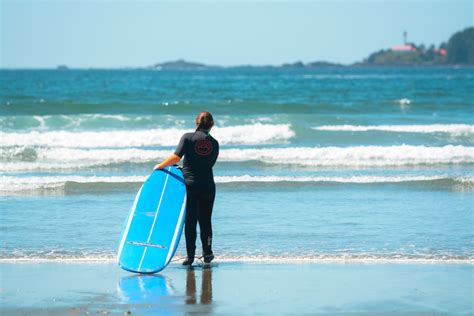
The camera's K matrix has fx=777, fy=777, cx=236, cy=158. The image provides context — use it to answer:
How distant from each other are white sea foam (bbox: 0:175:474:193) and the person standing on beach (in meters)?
5.17

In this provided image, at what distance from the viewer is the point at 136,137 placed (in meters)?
20.8

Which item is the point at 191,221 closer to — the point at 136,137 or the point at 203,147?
the point at 203,147

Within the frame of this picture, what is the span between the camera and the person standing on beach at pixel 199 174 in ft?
23.6

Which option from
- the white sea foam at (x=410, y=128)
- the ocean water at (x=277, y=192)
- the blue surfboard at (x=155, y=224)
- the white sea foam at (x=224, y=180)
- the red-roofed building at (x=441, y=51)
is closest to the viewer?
the blue surfboard at (x=155, y=224)

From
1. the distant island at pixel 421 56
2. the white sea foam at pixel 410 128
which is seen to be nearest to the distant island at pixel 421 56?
the distant island at pixel 421 56

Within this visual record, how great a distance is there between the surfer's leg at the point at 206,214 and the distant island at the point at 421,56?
490 feet

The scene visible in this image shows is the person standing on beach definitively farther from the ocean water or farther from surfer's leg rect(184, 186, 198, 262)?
the ocean water

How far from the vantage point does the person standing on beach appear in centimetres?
721

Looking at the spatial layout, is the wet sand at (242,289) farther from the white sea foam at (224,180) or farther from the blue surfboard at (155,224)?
the white sea foam at (224,180)

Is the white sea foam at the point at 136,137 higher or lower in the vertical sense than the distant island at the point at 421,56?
lower

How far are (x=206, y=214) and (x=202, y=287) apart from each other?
1034mm

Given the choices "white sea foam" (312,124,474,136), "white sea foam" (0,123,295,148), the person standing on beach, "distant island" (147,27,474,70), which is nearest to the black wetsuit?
the person standing on beach

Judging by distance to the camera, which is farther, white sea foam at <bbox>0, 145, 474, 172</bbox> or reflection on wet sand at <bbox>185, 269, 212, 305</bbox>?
white sea foam at <bbox>0, 145, 474, 172</bbox>

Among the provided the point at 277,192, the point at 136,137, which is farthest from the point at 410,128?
the point at 277,192
